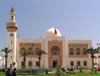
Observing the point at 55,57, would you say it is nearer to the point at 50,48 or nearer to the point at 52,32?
the point at 50,48

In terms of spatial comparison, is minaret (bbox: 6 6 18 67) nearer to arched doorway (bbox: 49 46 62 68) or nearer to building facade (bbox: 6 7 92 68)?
building facade (bbox: 6 7 92 68)

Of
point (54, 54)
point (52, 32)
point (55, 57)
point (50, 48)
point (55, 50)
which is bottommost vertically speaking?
point (55, 57)

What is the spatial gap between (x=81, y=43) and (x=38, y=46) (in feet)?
40.2

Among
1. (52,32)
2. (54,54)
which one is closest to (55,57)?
(54,54)

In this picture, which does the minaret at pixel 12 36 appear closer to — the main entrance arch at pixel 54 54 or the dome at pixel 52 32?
the main entrance arch at pixel 54 54

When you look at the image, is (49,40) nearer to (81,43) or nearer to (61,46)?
(61,46)

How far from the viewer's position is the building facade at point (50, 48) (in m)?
44.0

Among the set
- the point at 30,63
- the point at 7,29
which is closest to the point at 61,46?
the point at 30,63

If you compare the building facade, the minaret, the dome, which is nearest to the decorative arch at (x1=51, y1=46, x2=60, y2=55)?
the building facade

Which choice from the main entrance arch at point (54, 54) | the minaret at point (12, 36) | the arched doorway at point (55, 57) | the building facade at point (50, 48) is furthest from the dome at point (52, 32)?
the minaret at point (12, 36)

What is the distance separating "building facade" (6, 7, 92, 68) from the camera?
44.0m

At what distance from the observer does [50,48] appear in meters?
45.6

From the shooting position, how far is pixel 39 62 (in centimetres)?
Result: 4256

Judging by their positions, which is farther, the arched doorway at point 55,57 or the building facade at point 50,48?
the arched doorway at point 55,57
